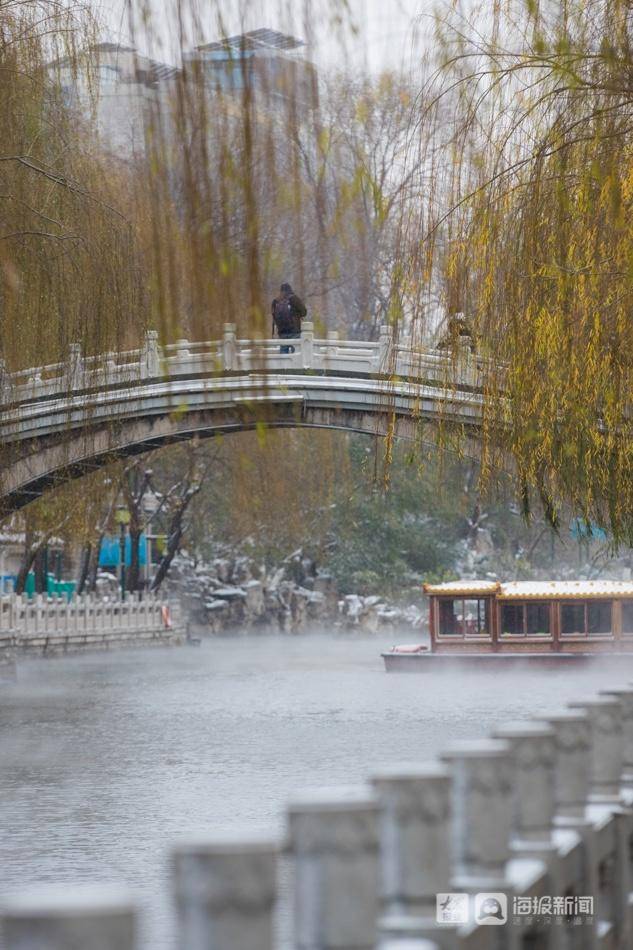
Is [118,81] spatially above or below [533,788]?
above

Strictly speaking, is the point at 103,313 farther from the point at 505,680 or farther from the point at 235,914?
the point at 505,680

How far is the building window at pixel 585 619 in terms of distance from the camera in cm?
3509

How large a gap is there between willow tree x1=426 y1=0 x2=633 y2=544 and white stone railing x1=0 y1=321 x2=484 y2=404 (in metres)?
0.79

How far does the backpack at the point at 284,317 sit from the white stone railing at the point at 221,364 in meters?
0.19

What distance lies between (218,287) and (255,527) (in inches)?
1335

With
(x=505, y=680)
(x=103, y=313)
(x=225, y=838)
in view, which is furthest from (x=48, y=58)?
(x=505, y=680)

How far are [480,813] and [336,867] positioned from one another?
39.5 inches

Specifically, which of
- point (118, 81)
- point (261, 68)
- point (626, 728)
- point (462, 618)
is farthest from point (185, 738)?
point (462, 618)

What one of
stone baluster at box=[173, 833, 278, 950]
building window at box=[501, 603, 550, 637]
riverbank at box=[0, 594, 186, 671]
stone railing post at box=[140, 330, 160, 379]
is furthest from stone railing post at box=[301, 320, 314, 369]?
stone baluster at box=[173, 833, 278, 950]

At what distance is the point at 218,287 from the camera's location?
30.1 feet

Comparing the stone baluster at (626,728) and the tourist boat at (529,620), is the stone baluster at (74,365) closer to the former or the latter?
the stone baluster at (626,728)

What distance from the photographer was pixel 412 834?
3.88 meters

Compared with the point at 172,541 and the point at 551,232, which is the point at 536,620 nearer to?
the point at 172,541

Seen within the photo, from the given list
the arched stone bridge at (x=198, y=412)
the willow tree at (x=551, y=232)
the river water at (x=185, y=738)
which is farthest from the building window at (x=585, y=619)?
the willow tree at (x=551, y=232)
